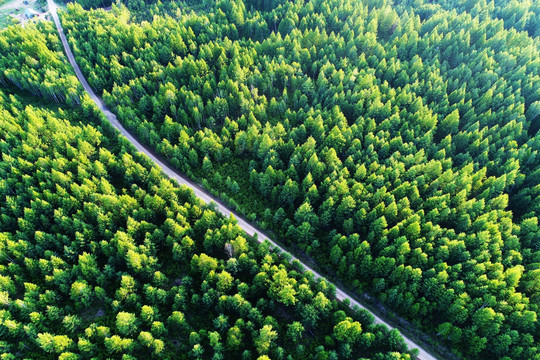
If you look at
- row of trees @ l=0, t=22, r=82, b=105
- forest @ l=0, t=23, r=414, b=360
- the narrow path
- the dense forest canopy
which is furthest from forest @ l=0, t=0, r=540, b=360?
the narrow path

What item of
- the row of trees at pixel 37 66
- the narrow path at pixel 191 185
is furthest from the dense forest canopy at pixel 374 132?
the row of trees at pixel 37 66

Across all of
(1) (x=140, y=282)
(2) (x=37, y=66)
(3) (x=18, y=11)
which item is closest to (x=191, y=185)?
(1) (x=140, y=282)

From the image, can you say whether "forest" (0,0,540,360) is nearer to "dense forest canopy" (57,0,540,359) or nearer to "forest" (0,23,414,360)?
"forest" (0,23,414,360)

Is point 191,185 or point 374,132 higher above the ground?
point 374,132

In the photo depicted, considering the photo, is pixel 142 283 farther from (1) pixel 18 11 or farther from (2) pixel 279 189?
(1) pixel 18 11

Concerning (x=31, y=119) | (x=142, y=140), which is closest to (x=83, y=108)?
(x=31, y=119)

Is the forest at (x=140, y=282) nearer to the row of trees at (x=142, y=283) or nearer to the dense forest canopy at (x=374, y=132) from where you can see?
the row of trees at (x=142, y=283)
